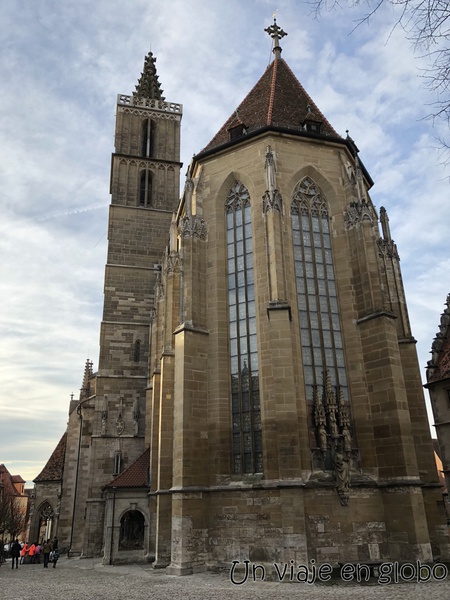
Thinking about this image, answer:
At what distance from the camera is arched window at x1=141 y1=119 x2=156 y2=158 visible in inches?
1172

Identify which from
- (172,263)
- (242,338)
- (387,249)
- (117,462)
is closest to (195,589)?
(242,338)

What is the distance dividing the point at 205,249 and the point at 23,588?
10627mm

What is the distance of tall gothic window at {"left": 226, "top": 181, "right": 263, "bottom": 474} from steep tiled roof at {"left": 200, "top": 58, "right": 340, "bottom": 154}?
8.44 ft

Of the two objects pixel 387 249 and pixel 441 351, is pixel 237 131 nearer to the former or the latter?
pixel 387 249

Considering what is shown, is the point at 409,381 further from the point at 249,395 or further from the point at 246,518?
the point at 246,518

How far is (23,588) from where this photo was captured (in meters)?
12.0

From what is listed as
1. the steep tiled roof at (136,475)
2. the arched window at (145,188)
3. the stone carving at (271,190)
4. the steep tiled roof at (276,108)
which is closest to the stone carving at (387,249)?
the stone carving at (271,190)

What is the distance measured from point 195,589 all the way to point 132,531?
8787 millimetres

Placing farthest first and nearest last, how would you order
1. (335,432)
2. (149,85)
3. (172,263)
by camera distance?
(149,85), (172,263), (335,432)

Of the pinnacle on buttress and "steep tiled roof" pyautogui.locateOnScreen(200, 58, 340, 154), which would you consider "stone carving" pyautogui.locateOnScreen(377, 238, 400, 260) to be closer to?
"steep tiled roof" pyautogui.locateOnScreen(200, 58, 340, 154)

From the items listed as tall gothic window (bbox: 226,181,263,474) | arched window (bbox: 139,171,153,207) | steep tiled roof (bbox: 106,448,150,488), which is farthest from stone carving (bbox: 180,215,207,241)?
arched window (bbox: 139,171,153,207)

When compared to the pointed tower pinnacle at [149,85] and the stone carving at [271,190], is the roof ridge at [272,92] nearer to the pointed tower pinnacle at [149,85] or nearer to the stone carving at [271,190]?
the stone carving at [271,190]

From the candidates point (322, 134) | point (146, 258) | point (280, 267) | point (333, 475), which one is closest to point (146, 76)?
point (146, 258)

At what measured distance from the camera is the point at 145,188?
93.1 ft
